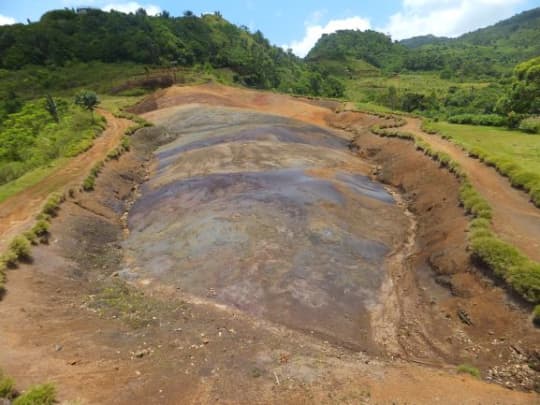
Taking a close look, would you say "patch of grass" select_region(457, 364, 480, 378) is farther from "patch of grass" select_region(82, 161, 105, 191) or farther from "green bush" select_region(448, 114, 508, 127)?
"green bush" select_region(448, 114, 508, 127)

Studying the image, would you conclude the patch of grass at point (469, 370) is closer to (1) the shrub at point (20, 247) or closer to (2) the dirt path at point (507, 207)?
(2) the dirt path at point (507, 207)

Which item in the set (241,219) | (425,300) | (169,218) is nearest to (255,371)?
(425,300)

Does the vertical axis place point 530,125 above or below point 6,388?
above

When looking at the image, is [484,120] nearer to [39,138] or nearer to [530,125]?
[530,125]

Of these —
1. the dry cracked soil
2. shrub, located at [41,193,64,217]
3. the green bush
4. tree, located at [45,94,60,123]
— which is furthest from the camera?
tree, located at [45,94,60,123]

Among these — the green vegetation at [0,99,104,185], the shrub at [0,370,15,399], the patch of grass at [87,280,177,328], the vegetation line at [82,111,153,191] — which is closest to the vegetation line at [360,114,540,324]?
the patch of grass at [87,280,177,328]

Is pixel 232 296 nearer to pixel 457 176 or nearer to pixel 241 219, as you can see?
pixel 241 219

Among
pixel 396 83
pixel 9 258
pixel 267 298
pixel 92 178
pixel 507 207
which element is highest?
pixel 396 83

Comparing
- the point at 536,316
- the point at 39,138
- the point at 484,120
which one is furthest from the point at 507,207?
the point at 39,138
